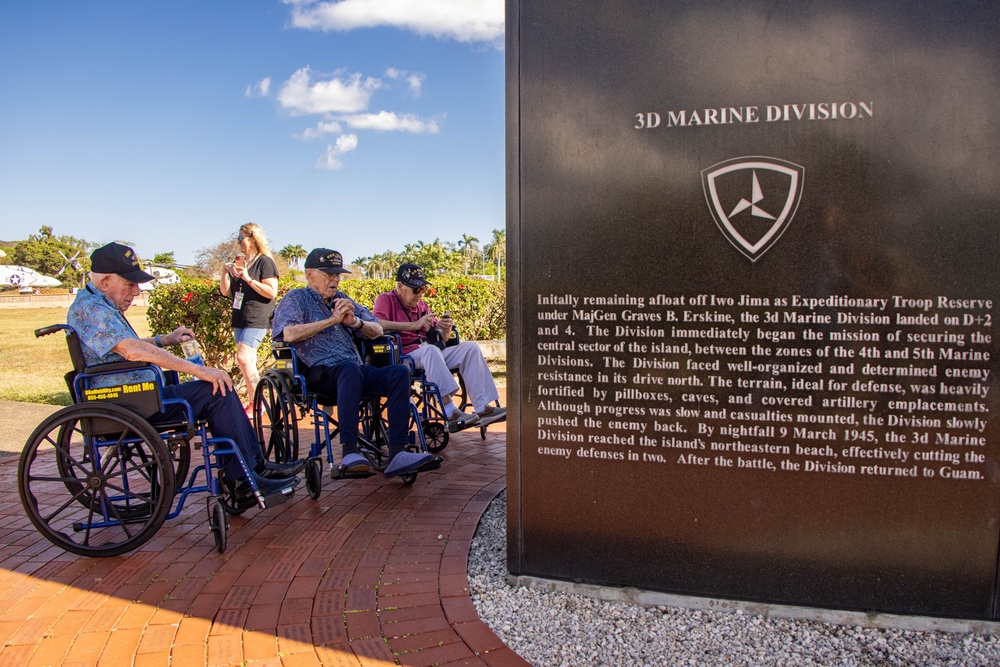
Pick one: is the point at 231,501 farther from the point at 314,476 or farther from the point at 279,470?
the point at 314,476

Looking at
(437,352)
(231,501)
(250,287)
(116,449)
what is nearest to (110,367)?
(116,449)

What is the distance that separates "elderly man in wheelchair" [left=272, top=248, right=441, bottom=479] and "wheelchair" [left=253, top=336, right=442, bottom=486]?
0.07 meters

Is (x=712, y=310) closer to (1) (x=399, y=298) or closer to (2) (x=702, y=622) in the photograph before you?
(2) (x=702, y=622)

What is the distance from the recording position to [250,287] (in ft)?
21.0

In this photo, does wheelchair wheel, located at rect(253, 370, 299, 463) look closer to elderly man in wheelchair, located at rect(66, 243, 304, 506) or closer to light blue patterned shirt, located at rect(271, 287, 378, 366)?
light blue patterned shirt, located at rect(271, 287, 378, 366)

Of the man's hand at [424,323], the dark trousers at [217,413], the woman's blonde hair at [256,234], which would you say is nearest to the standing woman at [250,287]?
the woman's blonde hair at [256,234]

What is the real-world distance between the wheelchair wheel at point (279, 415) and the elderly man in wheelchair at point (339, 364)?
182 millimetres

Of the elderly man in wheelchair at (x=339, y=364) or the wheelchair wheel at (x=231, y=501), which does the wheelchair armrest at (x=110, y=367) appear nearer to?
the wheelchair wheel at (x=231, y=501)

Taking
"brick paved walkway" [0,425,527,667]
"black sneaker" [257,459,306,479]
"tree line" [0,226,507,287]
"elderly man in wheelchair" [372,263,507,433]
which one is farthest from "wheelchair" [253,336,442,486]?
"tree line" [0,226,507,287]

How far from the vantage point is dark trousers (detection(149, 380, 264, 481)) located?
11.4ft

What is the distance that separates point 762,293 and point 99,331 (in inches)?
113

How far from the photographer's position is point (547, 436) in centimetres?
274

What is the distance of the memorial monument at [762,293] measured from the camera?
2.34 metres

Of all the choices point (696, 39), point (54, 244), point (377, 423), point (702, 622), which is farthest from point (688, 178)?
point (54, 244)
